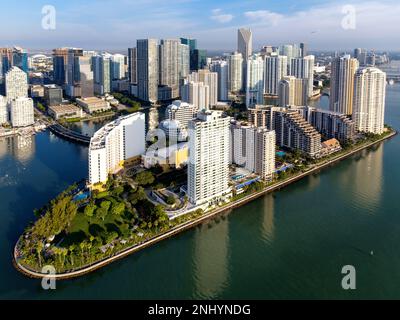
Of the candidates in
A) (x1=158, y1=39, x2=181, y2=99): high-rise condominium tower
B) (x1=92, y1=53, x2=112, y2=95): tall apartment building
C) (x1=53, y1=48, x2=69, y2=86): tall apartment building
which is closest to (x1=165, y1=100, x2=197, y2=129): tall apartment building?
(x1=158, y1=39, x2=181, y2=99): high-rise condominium tower

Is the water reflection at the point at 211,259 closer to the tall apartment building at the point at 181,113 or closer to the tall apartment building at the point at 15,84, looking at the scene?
the tall apartment building at the point at 181,113

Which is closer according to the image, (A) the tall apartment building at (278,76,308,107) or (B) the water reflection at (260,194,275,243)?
(B) the water reflection at (260,194,275,243)


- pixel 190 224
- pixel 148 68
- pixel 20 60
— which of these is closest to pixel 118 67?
pixel 20 60

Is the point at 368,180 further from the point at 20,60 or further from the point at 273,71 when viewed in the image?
the point at 20,60

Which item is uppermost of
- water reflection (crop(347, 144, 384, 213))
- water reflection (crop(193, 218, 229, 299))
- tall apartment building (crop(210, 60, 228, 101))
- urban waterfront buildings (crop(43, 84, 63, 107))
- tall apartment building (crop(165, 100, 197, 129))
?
tall apartment building (crop(210, 60, 228, 101))

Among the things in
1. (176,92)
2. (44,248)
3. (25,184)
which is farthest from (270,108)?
(176,92)

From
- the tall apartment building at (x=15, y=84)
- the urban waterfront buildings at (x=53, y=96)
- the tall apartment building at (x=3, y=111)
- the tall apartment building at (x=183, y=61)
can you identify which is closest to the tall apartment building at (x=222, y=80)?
the tall apartment building at (x=183, y=61)

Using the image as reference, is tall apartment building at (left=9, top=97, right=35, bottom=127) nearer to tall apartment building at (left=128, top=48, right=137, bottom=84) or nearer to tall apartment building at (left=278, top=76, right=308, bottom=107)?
tall apartment building at (left=128, top=48, right=137, bottom=84)
